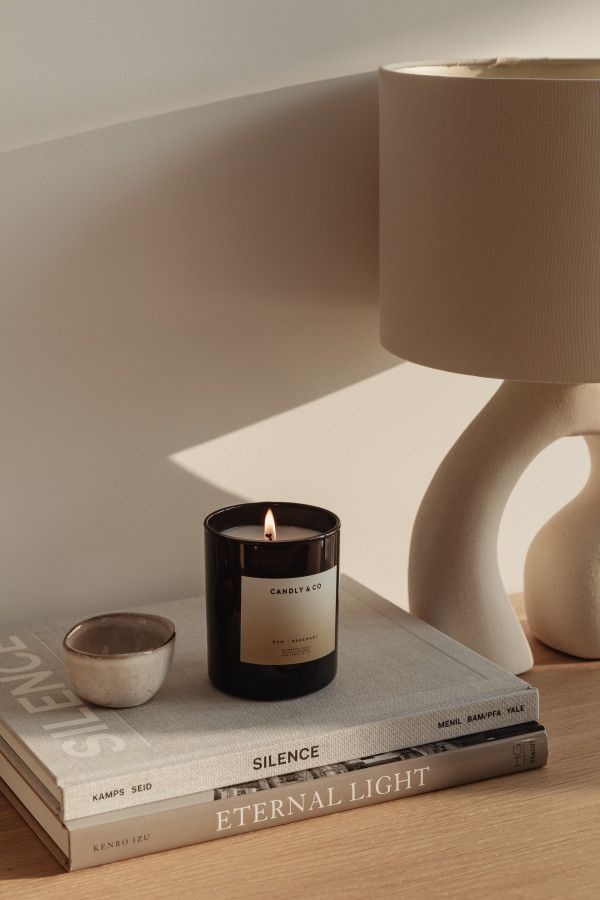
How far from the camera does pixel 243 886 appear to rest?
2.30 feet

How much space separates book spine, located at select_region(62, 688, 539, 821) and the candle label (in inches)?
2.6

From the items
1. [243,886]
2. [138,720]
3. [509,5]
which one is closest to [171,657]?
[138,720]

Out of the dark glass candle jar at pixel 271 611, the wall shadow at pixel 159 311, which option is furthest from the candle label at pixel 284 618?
the wall shadow at pixel 159 311

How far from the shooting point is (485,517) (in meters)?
0.96

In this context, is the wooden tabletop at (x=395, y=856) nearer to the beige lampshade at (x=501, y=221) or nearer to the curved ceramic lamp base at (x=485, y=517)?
the curved ceramic lamp base at (x=485, y=517)

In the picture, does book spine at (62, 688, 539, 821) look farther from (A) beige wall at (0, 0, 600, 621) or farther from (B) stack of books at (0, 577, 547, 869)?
(A) beige wall at (0, 0, 600, 621)

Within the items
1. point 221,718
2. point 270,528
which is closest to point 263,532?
point 270,528

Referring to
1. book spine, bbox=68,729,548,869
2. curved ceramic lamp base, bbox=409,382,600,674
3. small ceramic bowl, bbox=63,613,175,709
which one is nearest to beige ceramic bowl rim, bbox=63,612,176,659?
small ceramic bowl, bbox=63,613,175,709

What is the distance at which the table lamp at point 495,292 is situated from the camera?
79cm

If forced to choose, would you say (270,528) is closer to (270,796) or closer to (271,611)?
(271,611)

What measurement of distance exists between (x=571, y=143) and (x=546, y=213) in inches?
1.8

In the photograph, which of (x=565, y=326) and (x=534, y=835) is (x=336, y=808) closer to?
(x=534, y=835)

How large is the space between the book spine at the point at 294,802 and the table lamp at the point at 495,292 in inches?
6.1

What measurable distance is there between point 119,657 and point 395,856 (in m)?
0.21
